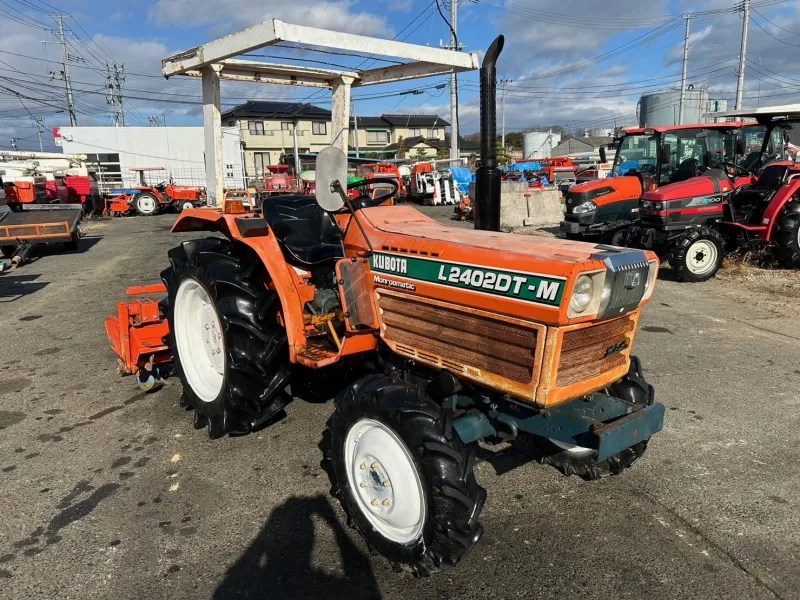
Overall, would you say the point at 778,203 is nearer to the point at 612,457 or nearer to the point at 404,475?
the point at 612,457

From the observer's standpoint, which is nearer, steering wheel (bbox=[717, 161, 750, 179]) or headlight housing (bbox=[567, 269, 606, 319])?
headlight housing (bbox=[567, 269, 606, 319])

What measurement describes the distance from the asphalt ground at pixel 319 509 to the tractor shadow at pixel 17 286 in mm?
Result: 4125

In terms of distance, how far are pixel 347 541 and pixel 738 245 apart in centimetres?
799

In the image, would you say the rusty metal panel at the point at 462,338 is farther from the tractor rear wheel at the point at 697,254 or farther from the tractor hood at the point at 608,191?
the tractor hood at the point at 608,191

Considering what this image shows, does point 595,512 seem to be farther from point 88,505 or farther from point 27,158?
point 27,158

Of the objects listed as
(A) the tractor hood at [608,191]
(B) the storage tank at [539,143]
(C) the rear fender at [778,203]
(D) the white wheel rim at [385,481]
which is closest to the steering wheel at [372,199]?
(D) the white wheel rim at [385,481]

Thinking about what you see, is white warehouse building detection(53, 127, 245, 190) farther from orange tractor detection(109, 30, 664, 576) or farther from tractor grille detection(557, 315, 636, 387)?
tractor grille detection(557, 315, 636, 387)

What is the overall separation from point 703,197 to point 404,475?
7.42 m

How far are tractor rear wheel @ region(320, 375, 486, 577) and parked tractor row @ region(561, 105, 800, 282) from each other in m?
6.48

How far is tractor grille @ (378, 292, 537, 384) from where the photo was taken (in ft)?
7.06

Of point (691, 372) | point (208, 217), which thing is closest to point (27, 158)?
point (208, 217)

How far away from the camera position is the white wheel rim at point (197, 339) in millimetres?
3627

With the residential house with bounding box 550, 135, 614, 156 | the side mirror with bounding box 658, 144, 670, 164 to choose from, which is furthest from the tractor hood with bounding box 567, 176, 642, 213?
the residential house with bounding box 550, 135, 614, 156

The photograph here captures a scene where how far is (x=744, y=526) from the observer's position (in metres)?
2.47
